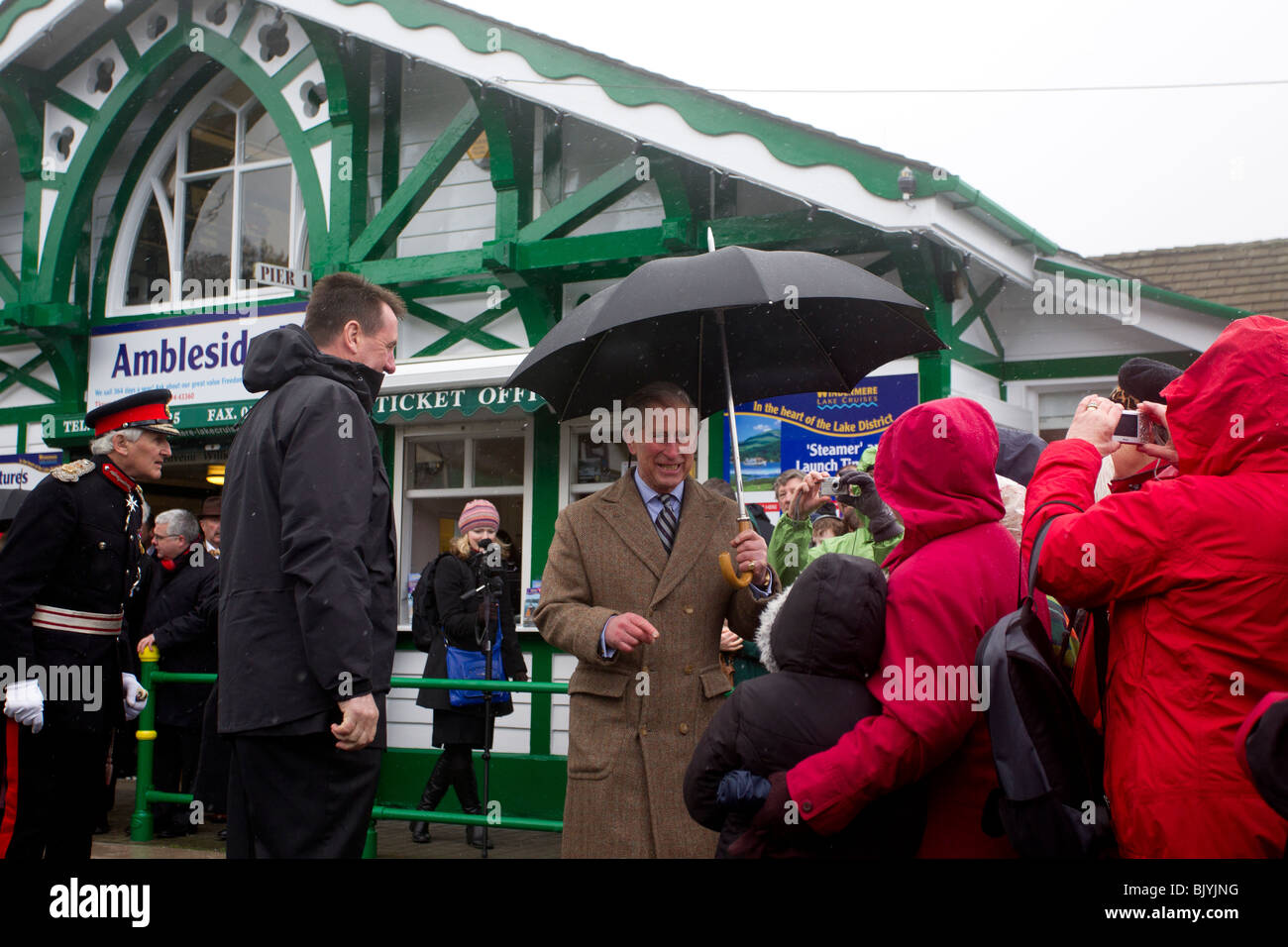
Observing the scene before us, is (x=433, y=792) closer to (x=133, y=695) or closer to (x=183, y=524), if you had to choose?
(x=183, y=524)

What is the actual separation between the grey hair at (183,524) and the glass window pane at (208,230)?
11.0 ft

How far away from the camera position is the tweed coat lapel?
3.83 metres

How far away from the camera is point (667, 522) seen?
3959 mm

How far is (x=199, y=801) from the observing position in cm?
693

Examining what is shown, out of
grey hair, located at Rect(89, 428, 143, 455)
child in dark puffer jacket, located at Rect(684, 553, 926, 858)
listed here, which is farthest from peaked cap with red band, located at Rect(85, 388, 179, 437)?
child in dark puffer jacket, located at Rect(684, 553, 926, 858)

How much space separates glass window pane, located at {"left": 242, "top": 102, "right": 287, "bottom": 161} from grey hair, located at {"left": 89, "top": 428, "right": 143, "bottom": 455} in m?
7.05

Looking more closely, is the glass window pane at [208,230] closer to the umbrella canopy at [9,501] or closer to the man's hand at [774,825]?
the umbrella canopy at [9,501]

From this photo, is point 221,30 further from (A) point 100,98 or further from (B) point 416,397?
(B) point 416,397

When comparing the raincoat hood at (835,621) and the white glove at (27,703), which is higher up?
the raincoat hood at (835,621)

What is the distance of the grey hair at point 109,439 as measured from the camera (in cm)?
487

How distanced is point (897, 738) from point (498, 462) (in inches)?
294

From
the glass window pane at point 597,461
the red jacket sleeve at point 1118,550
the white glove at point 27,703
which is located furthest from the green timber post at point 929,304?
the white glove at point 27,703

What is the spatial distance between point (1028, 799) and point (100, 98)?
11583mm
